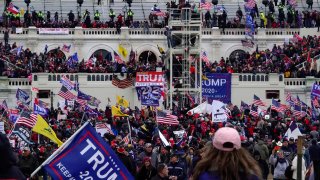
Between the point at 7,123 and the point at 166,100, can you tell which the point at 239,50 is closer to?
the point at 166,100

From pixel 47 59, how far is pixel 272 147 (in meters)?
35.9

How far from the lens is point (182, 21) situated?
5875cm

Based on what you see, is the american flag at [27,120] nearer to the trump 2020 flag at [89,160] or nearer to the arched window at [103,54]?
the trump 2020 flag at [89,160]

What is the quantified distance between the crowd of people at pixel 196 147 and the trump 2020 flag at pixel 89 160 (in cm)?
97

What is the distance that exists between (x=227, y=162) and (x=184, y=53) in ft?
160

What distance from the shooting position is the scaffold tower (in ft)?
185

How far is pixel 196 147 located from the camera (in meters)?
27.7

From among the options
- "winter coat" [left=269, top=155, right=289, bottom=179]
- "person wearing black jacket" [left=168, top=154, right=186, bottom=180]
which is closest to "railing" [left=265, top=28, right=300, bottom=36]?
"winter coat" [left=269, top=155, right=289, bottom=179]

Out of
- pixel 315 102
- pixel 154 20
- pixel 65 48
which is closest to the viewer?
pixel 315 102

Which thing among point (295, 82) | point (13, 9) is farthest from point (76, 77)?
point (13, 9)

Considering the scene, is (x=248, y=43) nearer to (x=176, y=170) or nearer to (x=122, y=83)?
(x=122, y=83)

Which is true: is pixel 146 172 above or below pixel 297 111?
below

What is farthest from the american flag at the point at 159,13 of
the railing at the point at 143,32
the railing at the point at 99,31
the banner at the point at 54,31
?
the banner at the point at 54,31

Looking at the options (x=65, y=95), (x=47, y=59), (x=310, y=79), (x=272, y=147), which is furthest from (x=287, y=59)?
(x=272, y=147)
